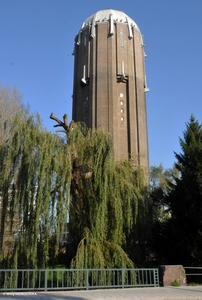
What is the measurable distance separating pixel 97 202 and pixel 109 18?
30589 mm

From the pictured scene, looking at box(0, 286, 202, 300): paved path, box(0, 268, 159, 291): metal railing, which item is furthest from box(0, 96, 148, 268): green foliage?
box(0, 286, 202, 300): paved path

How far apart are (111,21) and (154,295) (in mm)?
33662

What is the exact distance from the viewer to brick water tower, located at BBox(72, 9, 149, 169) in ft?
113

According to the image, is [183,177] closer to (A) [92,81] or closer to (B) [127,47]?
(A) [92,81]

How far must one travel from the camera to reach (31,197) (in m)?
11.0

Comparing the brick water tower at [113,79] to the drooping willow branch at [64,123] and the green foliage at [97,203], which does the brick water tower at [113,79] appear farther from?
the green foliage at [97,203]

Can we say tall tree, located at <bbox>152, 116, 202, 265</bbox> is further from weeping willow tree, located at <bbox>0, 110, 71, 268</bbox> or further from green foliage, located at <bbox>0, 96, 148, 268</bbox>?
weeping willow tree, located at <bbox>0, 110, 71, 268</bbox>

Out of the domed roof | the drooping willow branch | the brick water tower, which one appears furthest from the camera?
the domed roof

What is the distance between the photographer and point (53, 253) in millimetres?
11273

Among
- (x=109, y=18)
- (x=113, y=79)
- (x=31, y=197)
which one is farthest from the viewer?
(x=109, y=18)

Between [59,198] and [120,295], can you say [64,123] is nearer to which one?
[59,198]

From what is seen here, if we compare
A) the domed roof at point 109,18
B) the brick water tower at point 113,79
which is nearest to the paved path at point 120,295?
the brick water tower at point 113,79

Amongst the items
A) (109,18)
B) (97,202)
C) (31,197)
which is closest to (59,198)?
(31,197)

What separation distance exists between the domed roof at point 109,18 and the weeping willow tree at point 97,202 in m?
27.2
